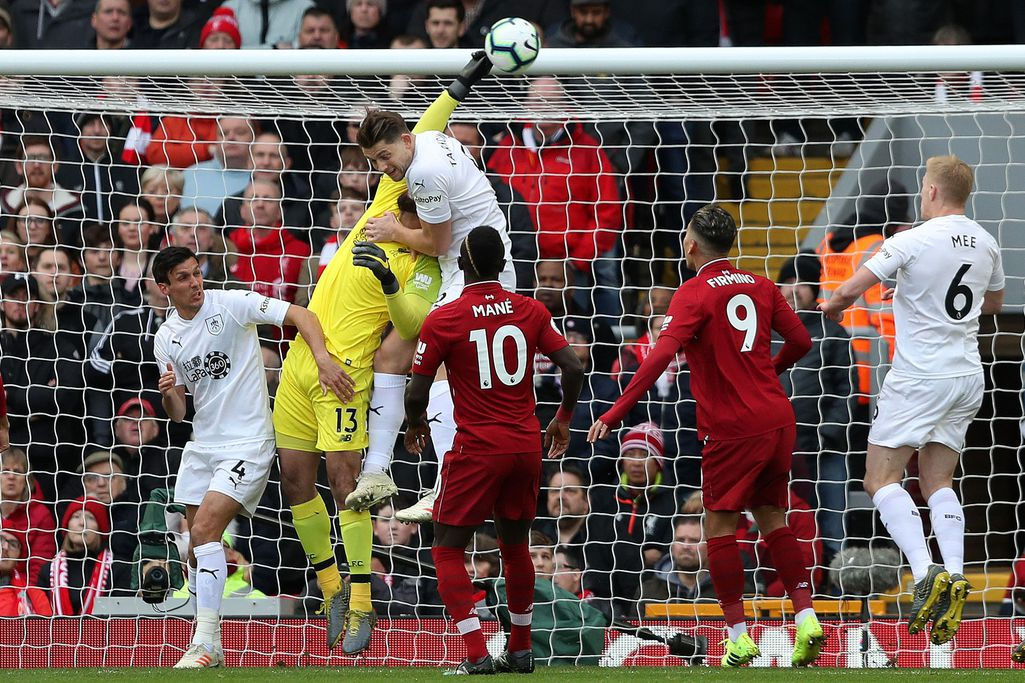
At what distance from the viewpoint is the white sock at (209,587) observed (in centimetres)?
710

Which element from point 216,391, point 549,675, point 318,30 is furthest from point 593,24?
Answer: point 549,675

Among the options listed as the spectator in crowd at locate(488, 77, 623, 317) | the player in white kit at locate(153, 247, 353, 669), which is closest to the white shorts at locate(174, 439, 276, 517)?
the player in white kit at locate(153, 247, 353, 669)

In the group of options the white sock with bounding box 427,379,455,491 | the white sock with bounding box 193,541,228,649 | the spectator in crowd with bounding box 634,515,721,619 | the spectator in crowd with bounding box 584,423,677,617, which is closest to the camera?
the white sock with bounding box 193,541,228,649

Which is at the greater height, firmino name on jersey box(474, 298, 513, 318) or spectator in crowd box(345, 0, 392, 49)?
spectator in crowd box(345, 0, 392, 49)

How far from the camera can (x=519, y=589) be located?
6.43 meters

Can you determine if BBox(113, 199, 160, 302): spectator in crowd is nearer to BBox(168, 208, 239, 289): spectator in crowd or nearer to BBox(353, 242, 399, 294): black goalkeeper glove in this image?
BBox(168, 208, 239, 289): spectator in crowd

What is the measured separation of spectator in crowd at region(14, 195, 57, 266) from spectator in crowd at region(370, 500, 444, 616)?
2.88m

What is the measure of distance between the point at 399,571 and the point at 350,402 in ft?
8.66

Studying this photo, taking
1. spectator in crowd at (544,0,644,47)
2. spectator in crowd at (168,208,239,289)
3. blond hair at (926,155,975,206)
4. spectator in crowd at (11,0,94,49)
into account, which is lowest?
blond hair at (926,155,975,206)

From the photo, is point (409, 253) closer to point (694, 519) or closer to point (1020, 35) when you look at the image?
point (694, 519)

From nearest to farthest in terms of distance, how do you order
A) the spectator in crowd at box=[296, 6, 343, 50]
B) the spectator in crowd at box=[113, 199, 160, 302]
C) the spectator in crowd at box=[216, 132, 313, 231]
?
the spectator in crowd at box=[113, 199, 160, 302], the spectator in crowd at box=[216, 132, 313, 231], the spectator in crowd at box=[296, 6, 343, 50]

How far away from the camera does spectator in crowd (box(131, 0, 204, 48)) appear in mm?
10766

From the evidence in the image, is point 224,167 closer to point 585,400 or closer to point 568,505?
point 585,400

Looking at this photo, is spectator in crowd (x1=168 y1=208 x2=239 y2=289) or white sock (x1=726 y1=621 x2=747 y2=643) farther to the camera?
spectator in crowd (x1=168 y1=208 x2=239 y2=289)
